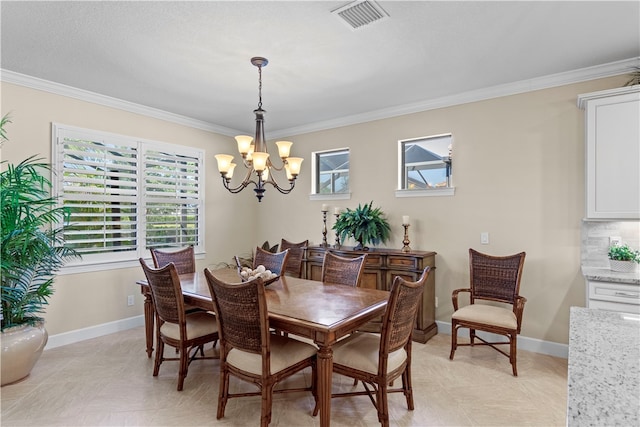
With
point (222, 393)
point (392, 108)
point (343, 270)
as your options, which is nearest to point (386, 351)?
point (222, 393)

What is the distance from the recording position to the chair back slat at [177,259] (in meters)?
3.69

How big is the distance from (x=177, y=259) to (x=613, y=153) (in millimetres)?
4269

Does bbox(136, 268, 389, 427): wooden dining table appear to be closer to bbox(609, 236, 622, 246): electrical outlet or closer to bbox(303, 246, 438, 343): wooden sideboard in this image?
bbox(303, 246, 438, 343): wooden sideboard

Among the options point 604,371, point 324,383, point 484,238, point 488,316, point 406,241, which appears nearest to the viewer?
point 604,371

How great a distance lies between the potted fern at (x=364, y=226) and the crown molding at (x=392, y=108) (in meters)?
1.25

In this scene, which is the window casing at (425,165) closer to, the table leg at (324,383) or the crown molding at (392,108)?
the crown molding at (392,108)

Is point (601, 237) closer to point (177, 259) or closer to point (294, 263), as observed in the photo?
point (294, 263)

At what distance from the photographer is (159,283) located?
273cm

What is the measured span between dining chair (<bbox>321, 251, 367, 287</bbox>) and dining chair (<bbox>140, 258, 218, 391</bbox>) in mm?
1123

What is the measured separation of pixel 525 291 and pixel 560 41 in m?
2.32

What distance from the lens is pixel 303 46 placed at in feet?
9.21

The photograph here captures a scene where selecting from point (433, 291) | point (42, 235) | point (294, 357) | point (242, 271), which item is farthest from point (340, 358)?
point (42, 235)

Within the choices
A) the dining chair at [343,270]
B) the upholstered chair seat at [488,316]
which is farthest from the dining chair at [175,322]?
the upholstered chair seat at [488,316]

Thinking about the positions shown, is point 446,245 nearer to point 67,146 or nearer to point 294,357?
point 294,357
